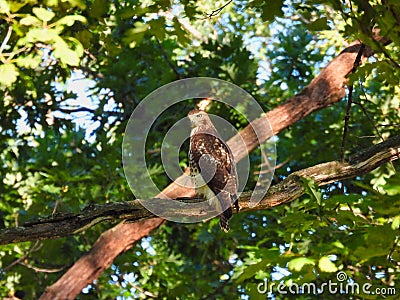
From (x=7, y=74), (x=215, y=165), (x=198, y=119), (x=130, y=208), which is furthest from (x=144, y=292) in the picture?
(x=7, y=74)

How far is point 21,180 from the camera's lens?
8594 mm

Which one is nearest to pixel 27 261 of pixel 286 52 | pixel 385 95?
pixel 286 52

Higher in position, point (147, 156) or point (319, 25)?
point (147, 156)

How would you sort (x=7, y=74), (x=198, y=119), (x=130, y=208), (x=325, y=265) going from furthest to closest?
(x=198, y=119) < (x=130, y=208) < (x=7, y=74) < (x=325, y=265)

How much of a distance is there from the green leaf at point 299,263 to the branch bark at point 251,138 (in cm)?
389

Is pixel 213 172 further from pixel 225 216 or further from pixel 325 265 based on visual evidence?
pixel 325 265

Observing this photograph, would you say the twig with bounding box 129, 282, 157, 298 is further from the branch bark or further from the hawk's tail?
the hawk's tail

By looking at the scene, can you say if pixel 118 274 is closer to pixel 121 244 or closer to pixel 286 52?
pixel 121 244

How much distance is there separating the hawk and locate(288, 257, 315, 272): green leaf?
5.58ft

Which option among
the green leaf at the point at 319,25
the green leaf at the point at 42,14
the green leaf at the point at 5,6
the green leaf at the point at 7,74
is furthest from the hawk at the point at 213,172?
the green leaf at the point at 5,6

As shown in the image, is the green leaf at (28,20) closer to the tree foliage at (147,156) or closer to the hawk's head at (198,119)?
the hawk's head at (198,119)

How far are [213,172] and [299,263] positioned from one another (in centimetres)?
244

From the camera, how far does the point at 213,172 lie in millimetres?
5535

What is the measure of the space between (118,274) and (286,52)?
3716mm
